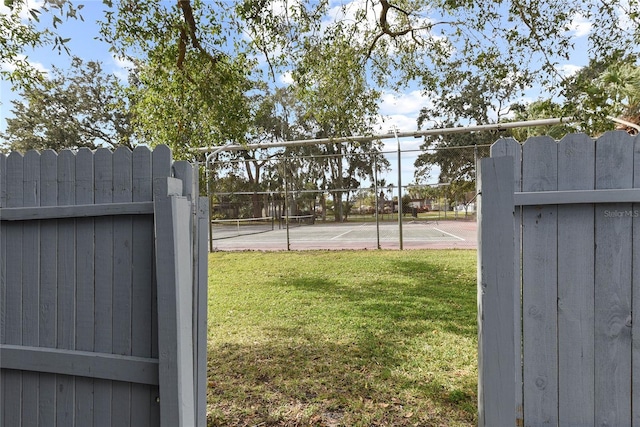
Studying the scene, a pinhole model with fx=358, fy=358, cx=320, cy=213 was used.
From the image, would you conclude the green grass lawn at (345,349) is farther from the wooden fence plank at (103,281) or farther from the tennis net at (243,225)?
the tennis net at (243,225)

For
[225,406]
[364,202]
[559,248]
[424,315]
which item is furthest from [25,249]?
[364,202]

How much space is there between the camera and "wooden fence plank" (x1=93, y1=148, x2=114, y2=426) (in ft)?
5.85

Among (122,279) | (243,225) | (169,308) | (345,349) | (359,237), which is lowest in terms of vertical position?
(345,349)

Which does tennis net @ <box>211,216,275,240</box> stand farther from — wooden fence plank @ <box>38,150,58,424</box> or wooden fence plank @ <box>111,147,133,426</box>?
wooden fence plank @ <box>111,147,133,426</box>

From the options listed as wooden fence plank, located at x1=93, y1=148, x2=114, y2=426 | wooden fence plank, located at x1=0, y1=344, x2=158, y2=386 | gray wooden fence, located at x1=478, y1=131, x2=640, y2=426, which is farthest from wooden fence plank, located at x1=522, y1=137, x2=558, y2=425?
wooden fence plank, located at x1=93, y1=148, x2=114, y2=426

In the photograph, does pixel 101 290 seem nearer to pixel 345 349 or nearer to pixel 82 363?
pixel 82 363

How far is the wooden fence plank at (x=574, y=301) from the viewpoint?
65.1 inches

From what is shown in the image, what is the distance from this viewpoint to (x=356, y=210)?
13.1 meters

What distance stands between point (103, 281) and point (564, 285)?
2231mm

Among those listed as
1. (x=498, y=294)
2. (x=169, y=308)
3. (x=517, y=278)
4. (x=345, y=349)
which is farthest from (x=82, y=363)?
(x=345, y=349)

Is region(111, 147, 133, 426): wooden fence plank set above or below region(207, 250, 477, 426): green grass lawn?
above

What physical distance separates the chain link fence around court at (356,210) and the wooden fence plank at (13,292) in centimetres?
862

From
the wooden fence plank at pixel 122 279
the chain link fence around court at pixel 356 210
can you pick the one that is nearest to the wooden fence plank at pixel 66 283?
the wooden fence plank at pixel 122 279

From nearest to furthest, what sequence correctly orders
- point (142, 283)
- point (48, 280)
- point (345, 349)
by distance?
point (142, 283), point (48, 280), point (345, 349)
